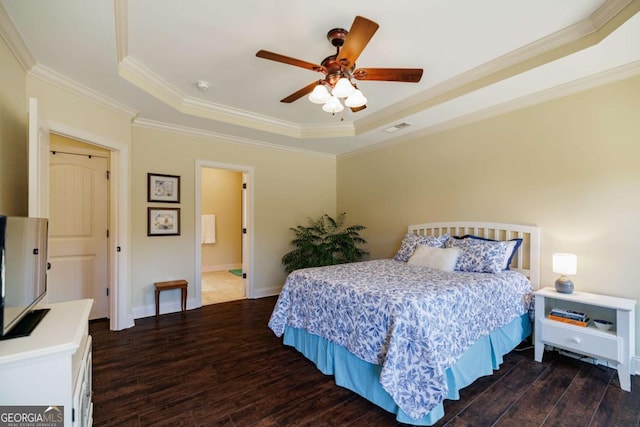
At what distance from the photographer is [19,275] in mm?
1410

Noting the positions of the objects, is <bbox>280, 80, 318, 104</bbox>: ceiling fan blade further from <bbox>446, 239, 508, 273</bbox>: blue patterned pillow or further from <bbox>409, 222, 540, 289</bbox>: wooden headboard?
<bbox>409, 222, 540, 289</bbox>: wooden headboard

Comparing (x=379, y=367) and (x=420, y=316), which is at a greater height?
(x=420, y=316)

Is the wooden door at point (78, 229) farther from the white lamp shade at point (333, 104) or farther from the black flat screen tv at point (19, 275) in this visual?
the white lamp shade at point (333, 104)

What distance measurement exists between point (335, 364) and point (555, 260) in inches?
87.0

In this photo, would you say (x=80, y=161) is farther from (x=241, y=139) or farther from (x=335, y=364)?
(x=335, y=364)

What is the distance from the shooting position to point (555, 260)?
2670mm

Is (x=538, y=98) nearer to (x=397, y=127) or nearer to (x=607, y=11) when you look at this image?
(x=607, y=11)

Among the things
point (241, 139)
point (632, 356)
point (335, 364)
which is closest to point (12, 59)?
point (241, 139)

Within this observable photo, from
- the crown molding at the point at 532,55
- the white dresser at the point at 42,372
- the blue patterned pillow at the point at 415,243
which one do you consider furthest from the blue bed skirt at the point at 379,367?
the crown molding at the point at 532,55

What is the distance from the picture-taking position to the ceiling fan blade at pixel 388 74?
219 centimetres

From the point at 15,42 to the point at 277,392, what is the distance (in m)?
3.16

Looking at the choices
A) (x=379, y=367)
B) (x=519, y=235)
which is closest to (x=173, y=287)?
(x=379, y=367)

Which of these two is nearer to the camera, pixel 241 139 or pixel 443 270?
pixel 443 270

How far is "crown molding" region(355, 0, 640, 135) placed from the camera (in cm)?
197
